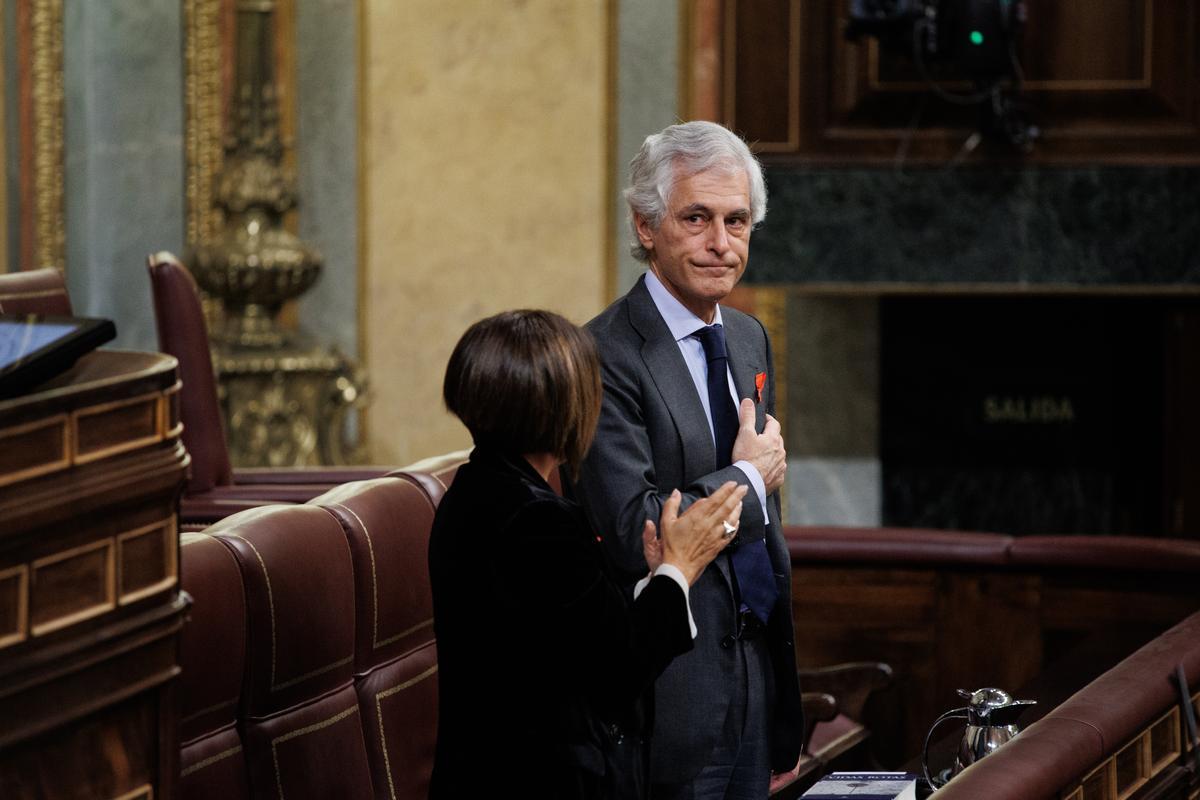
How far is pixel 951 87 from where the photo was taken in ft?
17.0

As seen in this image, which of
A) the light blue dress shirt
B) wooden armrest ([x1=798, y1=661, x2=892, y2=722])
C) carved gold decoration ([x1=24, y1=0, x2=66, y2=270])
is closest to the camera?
the light blue dress shirt

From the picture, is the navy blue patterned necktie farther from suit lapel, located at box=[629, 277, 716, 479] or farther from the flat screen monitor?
the flat screen monitor

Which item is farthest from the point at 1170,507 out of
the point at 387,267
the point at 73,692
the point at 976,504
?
the point at 73,692

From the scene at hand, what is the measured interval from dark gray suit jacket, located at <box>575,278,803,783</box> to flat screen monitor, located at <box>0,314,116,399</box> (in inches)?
26.7

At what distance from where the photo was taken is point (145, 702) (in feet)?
5.24

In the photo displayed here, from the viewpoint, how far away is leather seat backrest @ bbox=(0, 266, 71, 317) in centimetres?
313

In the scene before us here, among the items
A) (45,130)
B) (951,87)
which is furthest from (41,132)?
(951,87)

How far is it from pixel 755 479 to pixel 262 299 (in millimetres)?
3753

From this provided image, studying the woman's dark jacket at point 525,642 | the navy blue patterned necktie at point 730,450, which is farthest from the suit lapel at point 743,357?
the woman's dark jacket at point 525,642

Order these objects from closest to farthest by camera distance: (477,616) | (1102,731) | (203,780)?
(477,616)
(203,780)
(1102,731)

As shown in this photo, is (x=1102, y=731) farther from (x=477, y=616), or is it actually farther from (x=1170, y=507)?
(x=1170, y=507)

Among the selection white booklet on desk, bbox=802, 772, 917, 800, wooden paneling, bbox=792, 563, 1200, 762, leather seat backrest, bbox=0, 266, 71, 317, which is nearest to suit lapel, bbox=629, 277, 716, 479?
white booklet on desk, bbox=802, 772, 917, 800

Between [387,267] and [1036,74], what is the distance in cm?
228

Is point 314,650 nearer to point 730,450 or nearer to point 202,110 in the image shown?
point 730,450
